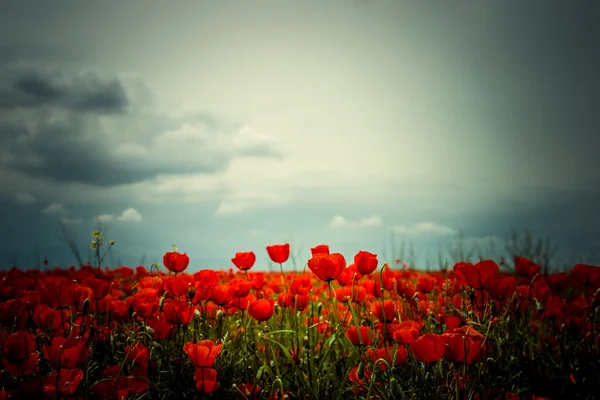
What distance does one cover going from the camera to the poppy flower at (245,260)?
2.91m

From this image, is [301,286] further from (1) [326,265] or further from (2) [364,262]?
(1) [326,265]

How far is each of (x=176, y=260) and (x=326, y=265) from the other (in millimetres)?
1252

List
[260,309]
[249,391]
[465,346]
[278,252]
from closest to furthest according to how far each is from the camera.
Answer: [465,346]
[249,391]
[260,309]
[278,252]

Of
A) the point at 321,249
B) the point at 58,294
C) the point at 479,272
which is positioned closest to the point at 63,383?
the point at 58,294

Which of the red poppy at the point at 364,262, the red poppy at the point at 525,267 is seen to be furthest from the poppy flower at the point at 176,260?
the red poppy at the point at 525,267

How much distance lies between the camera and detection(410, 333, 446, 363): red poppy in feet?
5.00

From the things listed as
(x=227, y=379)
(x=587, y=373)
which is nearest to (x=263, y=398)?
(x=227, y=379)

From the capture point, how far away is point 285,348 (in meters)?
2.17

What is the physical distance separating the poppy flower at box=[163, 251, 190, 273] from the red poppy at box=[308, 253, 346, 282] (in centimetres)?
114

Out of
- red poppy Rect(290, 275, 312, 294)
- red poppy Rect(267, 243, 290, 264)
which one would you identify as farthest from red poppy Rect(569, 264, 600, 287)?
red poppy Rect(267, 243, 290, 264)

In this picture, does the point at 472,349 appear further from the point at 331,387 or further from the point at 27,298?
the point at 27,298

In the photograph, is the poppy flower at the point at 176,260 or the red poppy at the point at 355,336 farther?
the poppy flower at the point at 176,260

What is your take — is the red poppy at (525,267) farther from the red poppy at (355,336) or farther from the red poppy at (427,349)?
the red poppy at (427,349)

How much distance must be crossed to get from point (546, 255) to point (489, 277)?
7.84m
